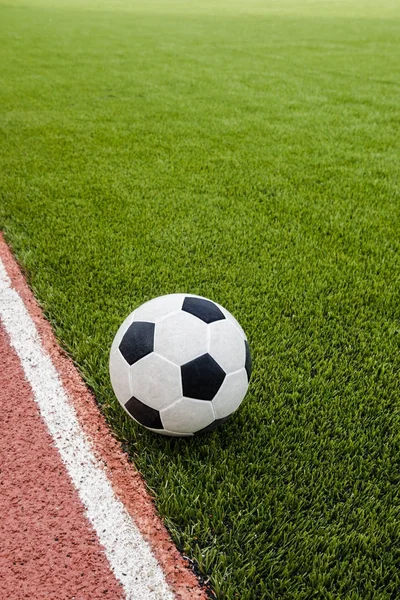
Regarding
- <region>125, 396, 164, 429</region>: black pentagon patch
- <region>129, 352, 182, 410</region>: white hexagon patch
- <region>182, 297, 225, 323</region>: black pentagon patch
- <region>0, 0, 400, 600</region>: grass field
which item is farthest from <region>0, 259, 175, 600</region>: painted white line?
<region>182, 297, 225, 323</region>: black pentagon patch

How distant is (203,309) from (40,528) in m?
1.01

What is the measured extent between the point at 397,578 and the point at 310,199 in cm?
316

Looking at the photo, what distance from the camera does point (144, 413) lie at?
6.18 ft

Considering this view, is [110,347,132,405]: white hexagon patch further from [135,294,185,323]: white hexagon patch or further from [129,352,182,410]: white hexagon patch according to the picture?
[135,294,185,323]: white hexagon patch

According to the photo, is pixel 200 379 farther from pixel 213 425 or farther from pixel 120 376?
pixel 120 376

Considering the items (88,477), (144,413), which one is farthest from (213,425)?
(88,477)

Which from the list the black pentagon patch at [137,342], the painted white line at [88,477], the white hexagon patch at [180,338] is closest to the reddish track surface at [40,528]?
the painted white line at [88,477]

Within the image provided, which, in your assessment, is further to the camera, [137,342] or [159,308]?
[159,308]

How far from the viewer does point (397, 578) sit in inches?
60.3

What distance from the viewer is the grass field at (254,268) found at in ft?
5.52

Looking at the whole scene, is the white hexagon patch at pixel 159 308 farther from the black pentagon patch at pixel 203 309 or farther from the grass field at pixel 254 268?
the grass field at pixel 254 268

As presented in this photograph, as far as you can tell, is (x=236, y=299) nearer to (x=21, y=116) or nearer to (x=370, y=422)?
(x=370, y=422)

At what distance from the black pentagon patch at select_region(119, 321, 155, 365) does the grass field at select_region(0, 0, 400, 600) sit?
356 mm

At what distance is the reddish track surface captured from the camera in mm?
1524
